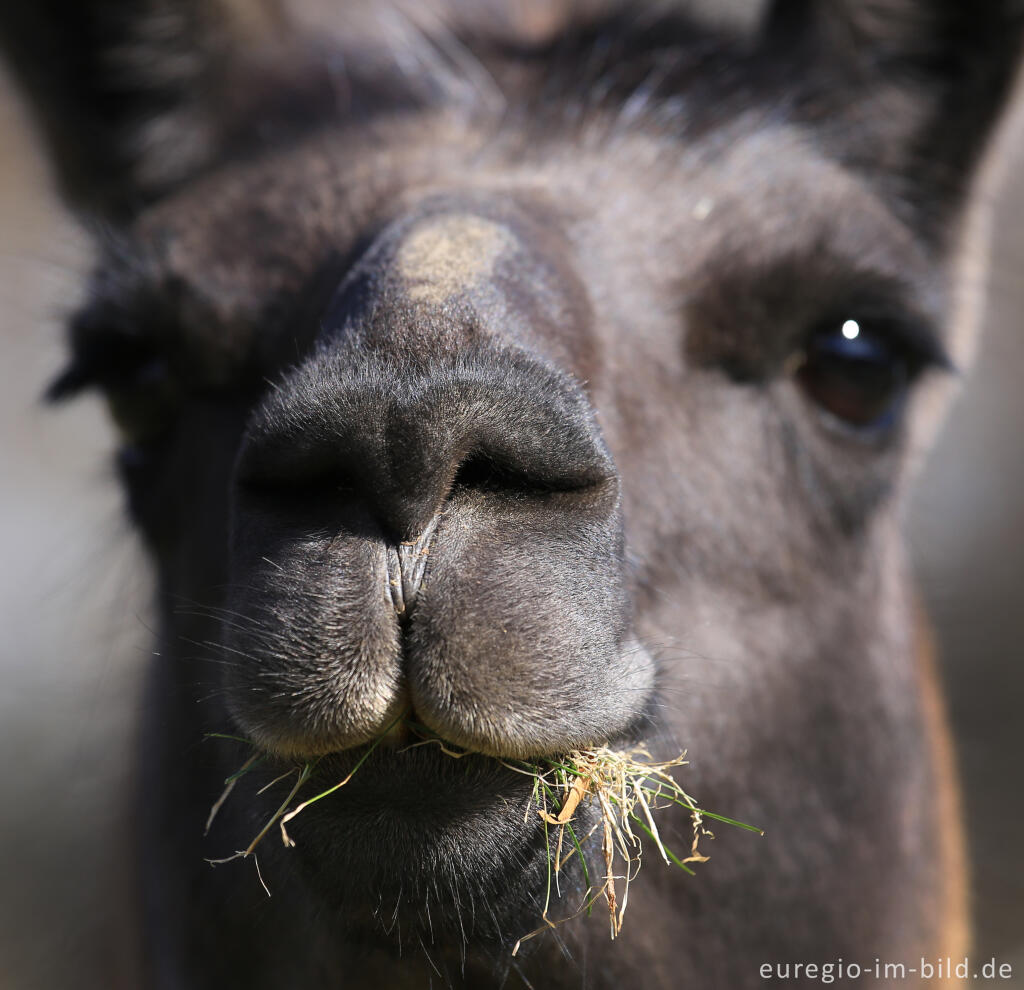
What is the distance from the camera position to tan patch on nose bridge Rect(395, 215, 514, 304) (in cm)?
201

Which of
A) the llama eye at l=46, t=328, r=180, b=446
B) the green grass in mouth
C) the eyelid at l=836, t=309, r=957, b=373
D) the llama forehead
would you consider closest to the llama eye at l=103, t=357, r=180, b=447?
the llama eye at l=46, t=328, r=180, b=446

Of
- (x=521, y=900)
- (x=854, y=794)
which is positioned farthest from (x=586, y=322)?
(x=854, y=794)

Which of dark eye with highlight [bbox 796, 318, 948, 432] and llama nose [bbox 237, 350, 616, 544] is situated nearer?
llama nose [bbox 237, 350, 616, 544]

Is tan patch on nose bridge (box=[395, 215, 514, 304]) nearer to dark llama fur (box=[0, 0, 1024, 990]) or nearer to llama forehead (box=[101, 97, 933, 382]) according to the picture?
dark llama fur (box=[0, 0, 1024, 990])

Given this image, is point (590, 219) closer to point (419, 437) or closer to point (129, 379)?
point (419, 437)

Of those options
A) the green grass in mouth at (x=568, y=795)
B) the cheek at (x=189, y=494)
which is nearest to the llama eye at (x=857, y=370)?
the green grass in mouth at (x=568, y=795)

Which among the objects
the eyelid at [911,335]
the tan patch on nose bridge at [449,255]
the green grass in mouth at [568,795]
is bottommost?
the green grass in mouth at [568,795]

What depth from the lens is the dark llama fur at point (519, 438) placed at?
182 cm

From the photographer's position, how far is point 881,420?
2881 millimetres

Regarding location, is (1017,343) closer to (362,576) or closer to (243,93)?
(243,93)

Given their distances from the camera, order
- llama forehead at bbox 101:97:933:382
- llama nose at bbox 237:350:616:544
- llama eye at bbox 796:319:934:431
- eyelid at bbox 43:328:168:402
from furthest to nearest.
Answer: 1. eyelid at bbox 43:328:168:402
2. llama eye at bbox 796:319:934:431
3. llama forehead at bbox 101:97:933:382
4. llama nose at bbox 237:350:616:544

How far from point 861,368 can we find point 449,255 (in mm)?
1220

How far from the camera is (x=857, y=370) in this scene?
2.81 metres

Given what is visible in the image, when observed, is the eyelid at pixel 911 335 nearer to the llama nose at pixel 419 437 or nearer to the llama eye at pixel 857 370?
the llama eye at pixel 857 370
